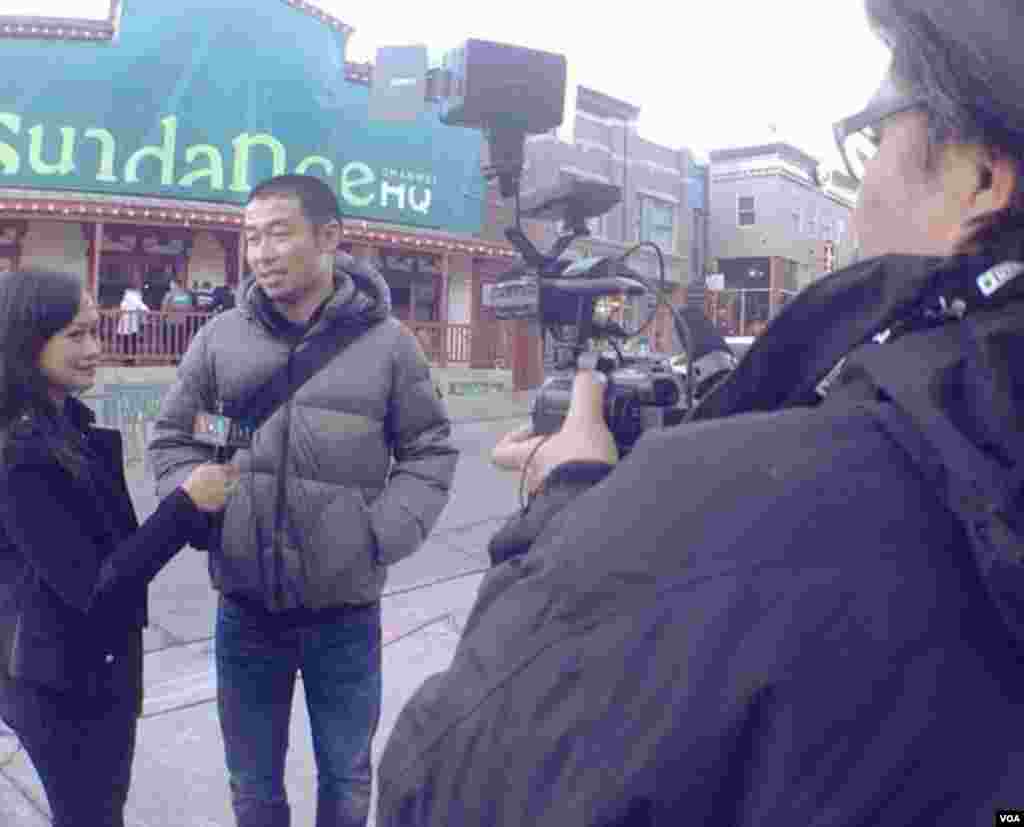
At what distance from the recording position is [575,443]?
1.23 m

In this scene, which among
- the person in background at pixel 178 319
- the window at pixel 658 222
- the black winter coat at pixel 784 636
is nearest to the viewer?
the black winter coat at pixel 784 636

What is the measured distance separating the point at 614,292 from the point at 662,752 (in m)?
1.10

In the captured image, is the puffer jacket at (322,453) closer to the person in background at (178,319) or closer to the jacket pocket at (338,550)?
the jacket pocket at (338,550)

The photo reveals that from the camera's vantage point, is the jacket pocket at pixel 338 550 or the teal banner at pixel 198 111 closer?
the jacket pocket at pixel 338 550

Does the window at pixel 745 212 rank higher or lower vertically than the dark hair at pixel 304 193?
higher

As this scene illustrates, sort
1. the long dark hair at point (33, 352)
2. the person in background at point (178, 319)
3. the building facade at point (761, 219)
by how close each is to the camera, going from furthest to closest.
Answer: the building facade at point (761, 219) < the person in background at point (178, 319) < the long dark hair at point (33, 352)

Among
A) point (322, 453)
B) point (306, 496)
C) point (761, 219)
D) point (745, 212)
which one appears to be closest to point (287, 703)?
point (306, 496)

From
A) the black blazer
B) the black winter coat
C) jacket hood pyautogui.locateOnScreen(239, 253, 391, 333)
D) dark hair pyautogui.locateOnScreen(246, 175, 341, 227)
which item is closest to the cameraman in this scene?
the black winter coat

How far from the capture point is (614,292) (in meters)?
1.71

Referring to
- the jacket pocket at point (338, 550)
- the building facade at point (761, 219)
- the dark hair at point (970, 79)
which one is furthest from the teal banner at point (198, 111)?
the dark hair at point (970, 79)

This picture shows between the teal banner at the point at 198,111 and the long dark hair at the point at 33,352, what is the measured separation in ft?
47.9

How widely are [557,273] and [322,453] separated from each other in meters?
1.13

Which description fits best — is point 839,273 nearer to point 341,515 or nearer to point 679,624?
point 679,624

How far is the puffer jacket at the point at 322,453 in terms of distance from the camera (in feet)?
8.43
